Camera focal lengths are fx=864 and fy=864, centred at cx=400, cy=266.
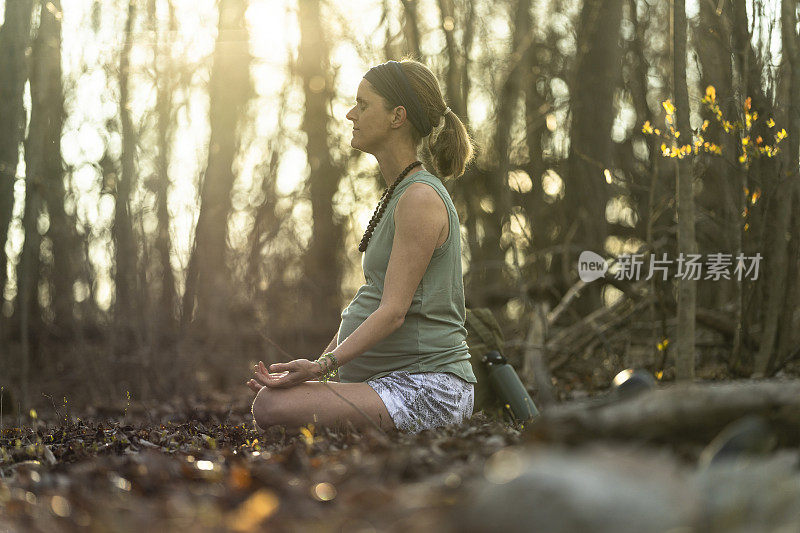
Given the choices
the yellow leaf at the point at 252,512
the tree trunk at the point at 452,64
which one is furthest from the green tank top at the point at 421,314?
the tree trunk at the point at 452,64

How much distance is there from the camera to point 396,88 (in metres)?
4.16

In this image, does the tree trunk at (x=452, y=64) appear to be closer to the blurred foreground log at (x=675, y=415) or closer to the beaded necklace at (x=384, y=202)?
the beaded necklace at (x=384, y=202)

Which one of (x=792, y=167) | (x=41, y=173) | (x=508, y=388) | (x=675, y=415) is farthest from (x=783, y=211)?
(x=41, y=173)

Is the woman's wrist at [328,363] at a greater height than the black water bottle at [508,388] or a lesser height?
greater

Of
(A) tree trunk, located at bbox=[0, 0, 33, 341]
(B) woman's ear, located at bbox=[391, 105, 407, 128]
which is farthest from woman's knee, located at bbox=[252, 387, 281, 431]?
(A) tree trunk, located at bbox=[0, 0, 33, 341]

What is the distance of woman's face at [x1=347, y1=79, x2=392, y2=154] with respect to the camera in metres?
4.18

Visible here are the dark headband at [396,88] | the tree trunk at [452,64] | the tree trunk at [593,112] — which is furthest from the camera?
the tree trunk at [593,112]

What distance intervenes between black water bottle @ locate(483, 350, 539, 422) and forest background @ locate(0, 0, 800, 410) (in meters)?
1.03

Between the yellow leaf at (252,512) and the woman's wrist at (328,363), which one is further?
the woman's wrist at (328,363)

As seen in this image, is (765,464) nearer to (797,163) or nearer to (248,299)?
(797,163)

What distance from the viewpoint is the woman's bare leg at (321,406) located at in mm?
3783

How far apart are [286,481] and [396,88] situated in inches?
92.2

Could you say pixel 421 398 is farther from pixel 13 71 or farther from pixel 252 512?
pixel 13 71

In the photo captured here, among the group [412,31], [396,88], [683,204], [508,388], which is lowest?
[508,388]
